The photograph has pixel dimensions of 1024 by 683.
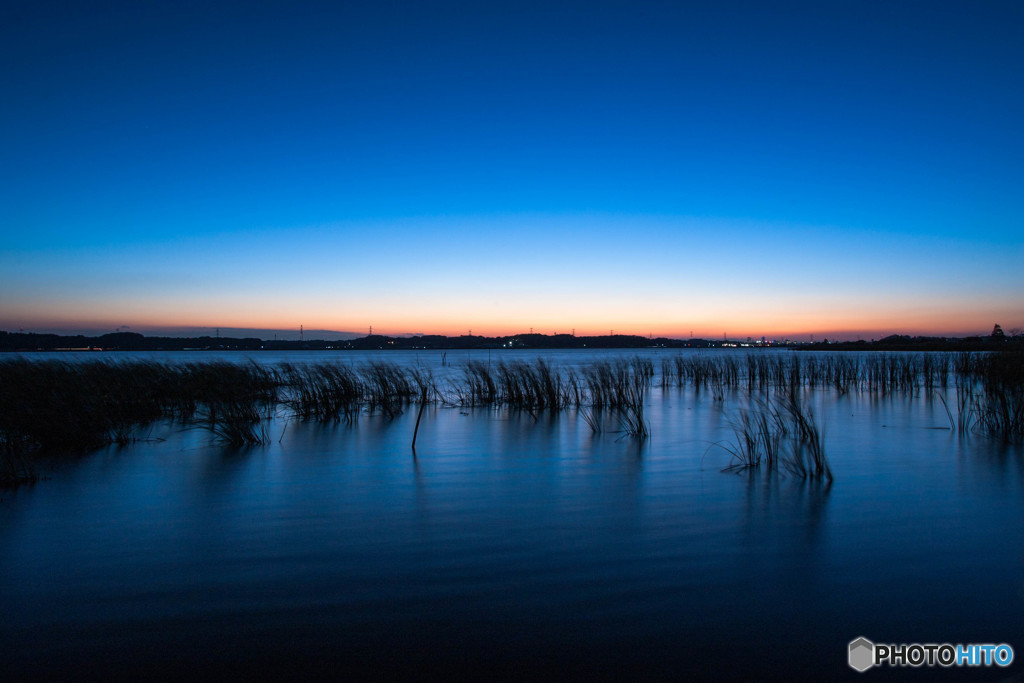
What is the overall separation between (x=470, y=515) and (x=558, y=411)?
757cm

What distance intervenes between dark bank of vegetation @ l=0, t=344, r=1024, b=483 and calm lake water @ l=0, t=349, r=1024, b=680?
2.84ft

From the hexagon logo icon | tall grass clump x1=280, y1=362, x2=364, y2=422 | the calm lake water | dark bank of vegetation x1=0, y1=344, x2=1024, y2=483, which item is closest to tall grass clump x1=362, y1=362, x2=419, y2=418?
dark bank of vegetation x1=0, y1=344, x2=1024, y2=483

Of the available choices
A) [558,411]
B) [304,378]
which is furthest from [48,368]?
[558,411]

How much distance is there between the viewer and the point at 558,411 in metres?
12.6

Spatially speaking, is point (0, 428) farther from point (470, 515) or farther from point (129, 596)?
point (470, 515)

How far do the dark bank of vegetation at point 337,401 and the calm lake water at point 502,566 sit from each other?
0.87 metres

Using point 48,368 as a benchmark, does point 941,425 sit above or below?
below

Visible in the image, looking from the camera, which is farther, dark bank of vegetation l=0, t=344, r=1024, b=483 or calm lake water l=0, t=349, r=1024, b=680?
dark bank of vegetation l=0, t=344, r=1024, b=483

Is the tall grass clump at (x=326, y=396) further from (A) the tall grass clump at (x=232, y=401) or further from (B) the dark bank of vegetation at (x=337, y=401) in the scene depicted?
(A) the tall grass clump at (x=232, y=401)

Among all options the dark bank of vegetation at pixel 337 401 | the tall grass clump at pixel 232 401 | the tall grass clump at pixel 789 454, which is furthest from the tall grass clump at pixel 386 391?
the tall grass clump at pixel 789 454

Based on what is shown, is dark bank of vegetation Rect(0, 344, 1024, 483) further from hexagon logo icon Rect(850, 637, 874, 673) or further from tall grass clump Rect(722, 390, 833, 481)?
hexagon logo icon Rect(850, 637, 874, 673)

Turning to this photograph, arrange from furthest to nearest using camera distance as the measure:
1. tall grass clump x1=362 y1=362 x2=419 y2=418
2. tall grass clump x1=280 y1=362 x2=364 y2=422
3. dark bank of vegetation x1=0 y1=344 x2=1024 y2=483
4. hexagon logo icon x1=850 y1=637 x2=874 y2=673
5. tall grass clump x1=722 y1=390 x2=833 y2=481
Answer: tall grass clump x1=362 y1=362 x2=419 y2=418, tall grass clump x1=280 y1=362 x2=364 y2=422, dark bank of vegetation x1=0 y1=344 x2=1024 y2=483, tall grass clump x1=722 y1=390 x2=833 y2=481, hexagon logo icon x1=850 y1=637 x2=874 y2=673

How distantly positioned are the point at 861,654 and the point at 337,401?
1138 centimetres

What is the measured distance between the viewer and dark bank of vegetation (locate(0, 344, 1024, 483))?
25.9ft
